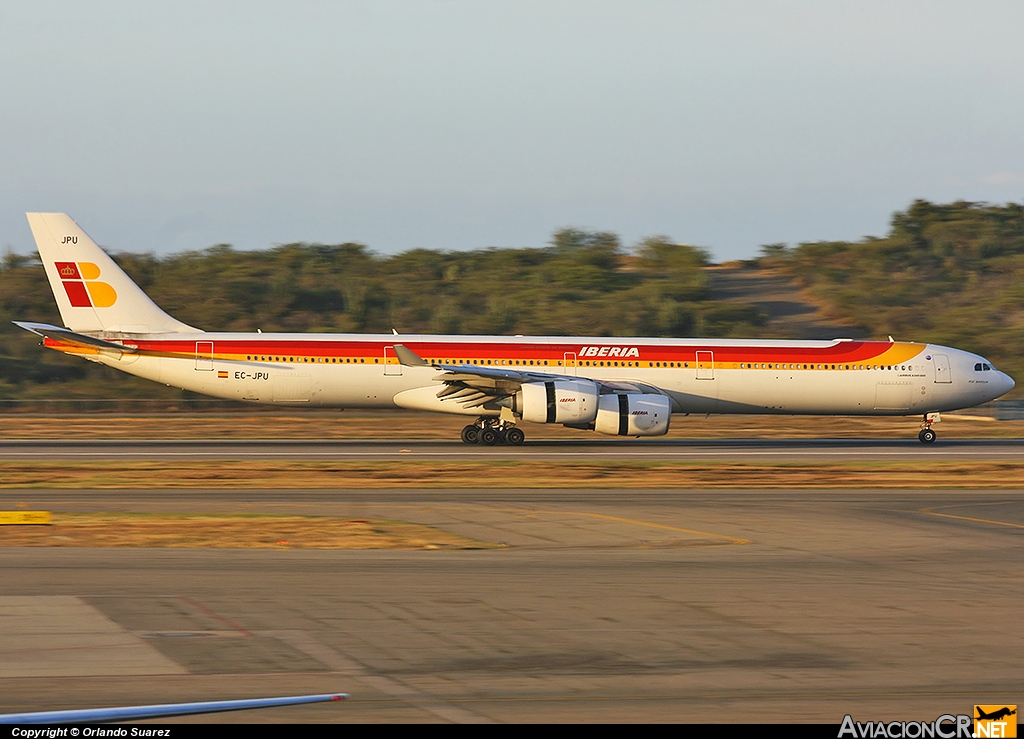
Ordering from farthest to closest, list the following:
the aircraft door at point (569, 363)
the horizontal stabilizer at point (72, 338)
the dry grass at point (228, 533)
Answer: the aircraft door at point (569, 363), the horizontal stabilizer at point (72, 338), the dry grass at point (228, 533)

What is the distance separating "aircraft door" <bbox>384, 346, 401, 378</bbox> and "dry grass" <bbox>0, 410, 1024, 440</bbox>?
4.26m

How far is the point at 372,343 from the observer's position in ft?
114

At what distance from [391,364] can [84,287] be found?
987 cm

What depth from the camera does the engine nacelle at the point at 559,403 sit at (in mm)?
33125

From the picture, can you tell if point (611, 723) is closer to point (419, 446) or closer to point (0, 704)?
point (0, 704)

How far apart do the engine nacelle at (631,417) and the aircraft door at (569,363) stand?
1.87 meters

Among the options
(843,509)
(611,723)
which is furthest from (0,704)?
(843,509)

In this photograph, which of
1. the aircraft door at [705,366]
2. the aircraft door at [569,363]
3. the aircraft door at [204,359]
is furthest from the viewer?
the aircraft door at [705,366]

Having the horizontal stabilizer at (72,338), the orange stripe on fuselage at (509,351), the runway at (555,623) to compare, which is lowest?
the runway at (555,623)

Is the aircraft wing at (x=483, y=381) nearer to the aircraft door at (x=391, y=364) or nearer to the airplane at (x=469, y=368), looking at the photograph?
the airplane at (x=469, y=368)

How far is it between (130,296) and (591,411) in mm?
14780

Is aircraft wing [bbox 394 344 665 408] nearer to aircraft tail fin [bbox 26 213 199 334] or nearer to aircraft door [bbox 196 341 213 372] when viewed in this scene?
aircraft door [bbox 196 341 213 372]

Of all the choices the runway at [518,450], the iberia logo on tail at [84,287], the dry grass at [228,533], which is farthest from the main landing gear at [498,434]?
the dry grass at [228,533]

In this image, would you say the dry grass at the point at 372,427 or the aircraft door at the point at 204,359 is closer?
the aircraft door at the point at 204,359
